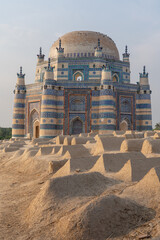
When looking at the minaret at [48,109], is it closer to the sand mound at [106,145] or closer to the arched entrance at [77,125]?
the arched entrance at [77,125]

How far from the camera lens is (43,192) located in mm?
4527

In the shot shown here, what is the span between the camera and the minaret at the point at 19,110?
24750 mm

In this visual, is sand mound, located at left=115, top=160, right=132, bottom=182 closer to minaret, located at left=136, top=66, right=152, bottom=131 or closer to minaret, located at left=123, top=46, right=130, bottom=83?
minaret, located at left=136, top=66, right=152, bottom=131

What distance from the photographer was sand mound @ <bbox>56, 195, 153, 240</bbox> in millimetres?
3236

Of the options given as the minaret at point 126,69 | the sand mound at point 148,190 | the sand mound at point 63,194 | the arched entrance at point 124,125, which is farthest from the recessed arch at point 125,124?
the sand mound at point 148,190

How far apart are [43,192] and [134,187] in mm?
1569

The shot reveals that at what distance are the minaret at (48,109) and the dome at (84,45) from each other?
6.15 meters

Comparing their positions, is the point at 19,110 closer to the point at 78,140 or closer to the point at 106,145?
the point at 78,140

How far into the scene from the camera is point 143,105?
24.3 m

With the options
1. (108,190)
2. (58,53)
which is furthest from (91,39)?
(108,190)

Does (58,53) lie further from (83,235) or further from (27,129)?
(83,235)

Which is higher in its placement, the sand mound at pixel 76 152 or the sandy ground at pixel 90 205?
the sand mound at pixel 76 152

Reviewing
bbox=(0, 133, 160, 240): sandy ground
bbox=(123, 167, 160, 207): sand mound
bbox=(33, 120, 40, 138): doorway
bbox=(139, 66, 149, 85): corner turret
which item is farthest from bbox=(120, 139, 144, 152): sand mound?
bbox=(139, 66, 149, 85): corner turret

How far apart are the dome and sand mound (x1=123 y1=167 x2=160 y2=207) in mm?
24066
